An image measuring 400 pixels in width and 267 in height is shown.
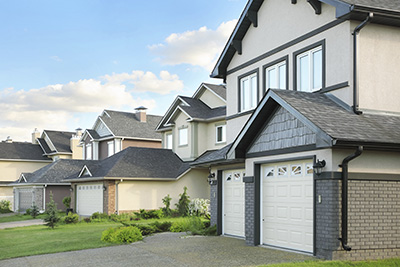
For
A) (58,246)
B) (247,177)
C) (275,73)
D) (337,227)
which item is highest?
(275,73)

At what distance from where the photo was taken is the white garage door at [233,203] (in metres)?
16.8

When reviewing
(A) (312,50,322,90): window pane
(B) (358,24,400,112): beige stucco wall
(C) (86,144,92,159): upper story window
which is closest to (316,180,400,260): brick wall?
(B) (358,24,400,112): beige stucco wall

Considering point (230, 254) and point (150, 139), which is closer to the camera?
point (230, 254)

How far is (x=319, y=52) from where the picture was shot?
1446 cm

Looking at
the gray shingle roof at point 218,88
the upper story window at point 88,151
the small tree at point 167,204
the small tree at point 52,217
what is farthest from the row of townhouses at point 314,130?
the upper story window at point 88,151

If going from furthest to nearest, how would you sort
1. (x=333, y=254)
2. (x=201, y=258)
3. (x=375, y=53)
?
(x=375, y=53), (x=201, y=258), (x=333, y=254)

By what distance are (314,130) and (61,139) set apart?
48.4 m

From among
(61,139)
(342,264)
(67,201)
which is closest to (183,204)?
(67,201)

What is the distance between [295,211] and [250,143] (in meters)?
2.91

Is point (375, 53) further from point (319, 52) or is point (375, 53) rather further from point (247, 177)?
point (247, 177)

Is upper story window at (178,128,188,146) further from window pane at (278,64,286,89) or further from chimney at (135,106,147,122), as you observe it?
window pane at (278,64,286,89)

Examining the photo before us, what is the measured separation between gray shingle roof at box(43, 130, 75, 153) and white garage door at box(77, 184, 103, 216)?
2030cm

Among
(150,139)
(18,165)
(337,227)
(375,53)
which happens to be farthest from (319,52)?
(18,165)

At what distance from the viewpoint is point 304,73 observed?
49.8ft
